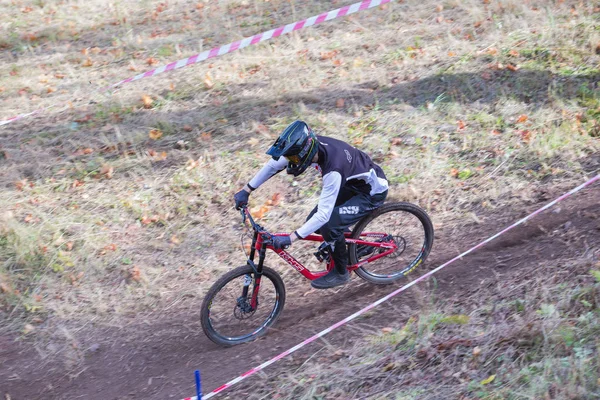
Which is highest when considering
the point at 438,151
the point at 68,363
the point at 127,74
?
the point at 127,74

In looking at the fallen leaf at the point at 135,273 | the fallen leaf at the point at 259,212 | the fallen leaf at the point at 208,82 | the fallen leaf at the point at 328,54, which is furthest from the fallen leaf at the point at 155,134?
the fallen leaf at the point at 328,54

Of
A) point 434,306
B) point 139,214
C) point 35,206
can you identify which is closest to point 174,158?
point 139,214

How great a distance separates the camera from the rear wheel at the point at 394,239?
→ 20.0 ft

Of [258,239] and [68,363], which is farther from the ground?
[258,239]

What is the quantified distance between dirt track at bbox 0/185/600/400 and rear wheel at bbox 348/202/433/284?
0.22m

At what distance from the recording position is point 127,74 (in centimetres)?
1105

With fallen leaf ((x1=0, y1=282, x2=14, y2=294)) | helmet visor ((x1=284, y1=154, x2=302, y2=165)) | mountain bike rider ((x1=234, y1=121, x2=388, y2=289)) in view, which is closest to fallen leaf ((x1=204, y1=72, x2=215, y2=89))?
fallen leaf ((x1=0, y1=282, x2=14, y2=294))

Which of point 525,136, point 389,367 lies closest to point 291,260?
point 389,367

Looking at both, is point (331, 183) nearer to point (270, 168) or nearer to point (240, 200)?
point (270, 168)

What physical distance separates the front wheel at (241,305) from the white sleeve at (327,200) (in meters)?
0.76

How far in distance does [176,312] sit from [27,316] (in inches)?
68.9

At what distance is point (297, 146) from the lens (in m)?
5.07

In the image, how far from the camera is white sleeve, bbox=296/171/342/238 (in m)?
5.29

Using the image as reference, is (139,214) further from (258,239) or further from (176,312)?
(258,239)
